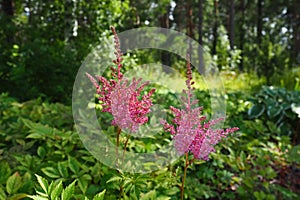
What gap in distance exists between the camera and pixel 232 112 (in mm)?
3430

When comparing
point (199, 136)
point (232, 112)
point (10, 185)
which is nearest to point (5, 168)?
point (10, 185)

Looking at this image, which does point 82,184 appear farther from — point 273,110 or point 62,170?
point 273,110

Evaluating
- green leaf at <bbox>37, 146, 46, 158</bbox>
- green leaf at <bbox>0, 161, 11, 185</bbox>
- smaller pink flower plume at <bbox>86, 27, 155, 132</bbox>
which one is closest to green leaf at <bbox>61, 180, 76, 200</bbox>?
smaller pink flower plume at <bbox>86, 27, 155, 132</bbox>

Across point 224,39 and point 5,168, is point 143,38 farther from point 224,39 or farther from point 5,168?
point 5,168

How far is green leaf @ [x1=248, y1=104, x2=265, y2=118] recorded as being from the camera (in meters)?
3.86

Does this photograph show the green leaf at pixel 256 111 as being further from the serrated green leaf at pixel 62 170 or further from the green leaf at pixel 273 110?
the serrated green leaf at pixel 62 170

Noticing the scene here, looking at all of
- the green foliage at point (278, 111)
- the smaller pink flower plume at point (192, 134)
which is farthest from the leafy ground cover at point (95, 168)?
the green foliage at point (278, 111)

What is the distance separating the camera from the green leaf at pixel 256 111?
3863 mm

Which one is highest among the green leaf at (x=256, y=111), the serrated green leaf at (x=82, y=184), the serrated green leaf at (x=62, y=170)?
the green leaf at (x=256, y=111)

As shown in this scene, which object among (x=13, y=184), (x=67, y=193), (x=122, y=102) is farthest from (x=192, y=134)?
(x=13, y=184)

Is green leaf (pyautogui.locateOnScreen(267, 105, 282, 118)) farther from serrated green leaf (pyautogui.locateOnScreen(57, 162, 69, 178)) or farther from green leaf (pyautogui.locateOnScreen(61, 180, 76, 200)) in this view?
green leaf (pyautogui.locateOnScreen(61, 180, 76, 200))

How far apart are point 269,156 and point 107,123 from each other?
127 cm

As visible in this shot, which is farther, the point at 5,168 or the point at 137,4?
the point at 137,4

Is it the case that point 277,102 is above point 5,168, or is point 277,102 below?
above
